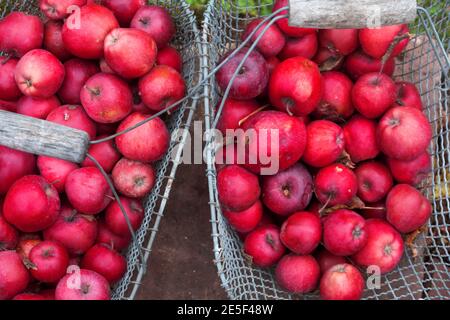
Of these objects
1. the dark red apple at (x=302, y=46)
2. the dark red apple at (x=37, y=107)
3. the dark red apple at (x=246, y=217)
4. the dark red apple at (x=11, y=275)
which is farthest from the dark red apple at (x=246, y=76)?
the dark red apple at (x=11, y=275)

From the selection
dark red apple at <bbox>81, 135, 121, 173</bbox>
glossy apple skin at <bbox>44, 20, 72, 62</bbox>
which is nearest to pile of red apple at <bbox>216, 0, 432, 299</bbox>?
dark red apple at <bbox>81, 135, 121, 173</bbox>

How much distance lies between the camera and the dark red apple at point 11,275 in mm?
1283

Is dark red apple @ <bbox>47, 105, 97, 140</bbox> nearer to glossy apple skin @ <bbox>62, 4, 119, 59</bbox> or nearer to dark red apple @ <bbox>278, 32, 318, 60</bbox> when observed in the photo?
glossy apple skin @ <bbox>62, 4, 119, 59</bbox>

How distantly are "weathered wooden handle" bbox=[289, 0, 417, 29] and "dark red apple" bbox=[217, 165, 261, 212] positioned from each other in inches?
17.5

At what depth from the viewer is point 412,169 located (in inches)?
56.5

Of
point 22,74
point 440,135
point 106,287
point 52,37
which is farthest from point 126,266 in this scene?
point 440,135

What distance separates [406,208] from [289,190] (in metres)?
0.36

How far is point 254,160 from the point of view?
52.3 inches

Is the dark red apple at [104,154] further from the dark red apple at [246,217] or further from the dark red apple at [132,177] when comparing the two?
the dark red apple at [246,217]

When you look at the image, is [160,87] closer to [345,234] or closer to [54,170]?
[54,170]

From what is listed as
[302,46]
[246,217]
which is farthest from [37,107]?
[302,46]

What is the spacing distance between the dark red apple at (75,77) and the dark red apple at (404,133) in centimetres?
94

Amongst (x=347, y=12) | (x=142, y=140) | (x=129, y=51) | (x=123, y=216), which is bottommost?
(x=123, y=216)

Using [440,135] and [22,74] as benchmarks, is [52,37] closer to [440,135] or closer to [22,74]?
[22,74]
